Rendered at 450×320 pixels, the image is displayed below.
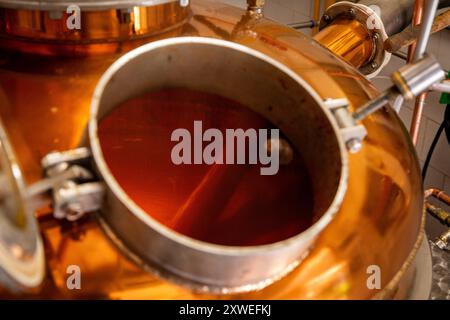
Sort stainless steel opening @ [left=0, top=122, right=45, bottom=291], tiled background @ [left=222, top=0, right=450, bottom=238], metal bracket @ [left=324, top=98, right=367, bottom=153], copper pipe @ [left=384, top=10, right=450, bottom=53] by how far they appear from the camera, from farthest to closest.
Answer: tiled background @ [left=222, top=0, right=450, bottom=238]
copper pipe @ [left=384, top=10, right=450, bottom=53]
metal bracket @ [left=324, top=98, right=367, bottom=153]
stainless steel opening @ [left=0, top=122, right=45, bottom=291]

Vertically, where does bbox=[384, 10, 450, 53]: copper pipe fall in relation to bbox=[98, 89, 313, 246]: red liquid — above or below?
above

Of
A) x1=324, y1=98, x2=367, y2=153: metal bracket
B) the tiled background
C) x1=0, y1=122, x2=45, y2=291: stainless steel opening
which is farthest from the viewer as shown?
the tiled background

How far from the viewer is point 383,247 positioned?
67 centimetres

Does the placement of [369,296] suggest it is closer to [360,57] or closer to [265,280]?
[265,280]

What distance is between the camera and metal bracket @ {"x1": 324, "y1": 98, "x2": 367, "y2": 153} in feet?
2.08

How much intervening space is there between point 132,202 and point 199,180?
0.76ft

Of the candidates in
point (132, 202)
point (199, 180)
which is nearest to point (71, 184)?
point (132, 202)

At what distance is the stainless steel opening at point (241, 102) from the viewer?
1.71 feet

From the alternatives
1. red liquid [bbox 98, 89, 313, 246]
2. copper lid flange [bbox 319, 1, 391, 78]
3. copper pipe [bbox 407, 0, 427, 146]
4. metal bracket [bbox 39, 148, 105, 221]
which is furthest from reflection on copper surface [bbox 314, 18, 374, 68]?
metal bracket [bbox 39, 148, 105, 221]

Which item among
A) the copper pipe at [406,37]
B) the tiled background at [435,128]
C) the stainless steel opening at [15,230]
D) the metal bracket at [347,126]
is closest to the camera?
the stainless steel opening at [15,230]

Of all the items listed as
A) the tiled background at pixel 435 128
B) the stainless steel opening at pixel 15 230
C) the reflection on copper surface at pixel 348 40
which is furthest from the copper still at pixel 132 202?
the tiled background at pixel 435 128

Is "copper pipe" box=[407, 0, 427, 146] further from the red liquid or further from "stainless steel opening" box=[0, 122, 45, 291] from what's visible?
"stainless steel opening" box=[0, 122, 45, 291]

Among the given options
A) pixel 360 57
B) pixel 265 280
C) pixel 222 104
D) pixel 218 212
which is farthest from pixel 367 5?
pixel 265 280

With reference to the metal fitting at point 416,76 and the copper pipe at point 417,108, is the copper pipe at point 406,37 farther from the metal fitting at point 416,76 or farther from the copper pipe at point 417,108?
the metal fitting at point 416,76
